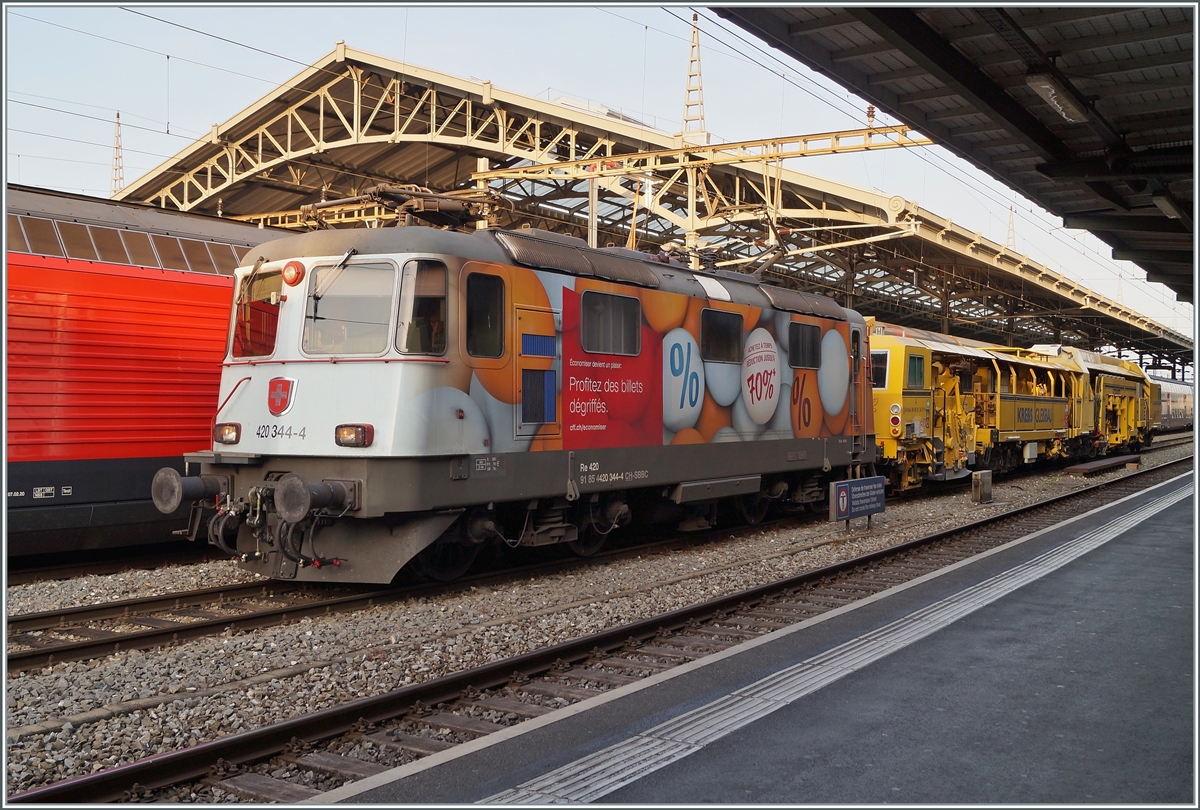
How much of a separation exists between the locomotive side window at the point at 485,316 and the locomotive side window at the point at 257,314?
1919 mm

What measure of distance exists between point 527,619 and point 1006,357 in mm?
19380

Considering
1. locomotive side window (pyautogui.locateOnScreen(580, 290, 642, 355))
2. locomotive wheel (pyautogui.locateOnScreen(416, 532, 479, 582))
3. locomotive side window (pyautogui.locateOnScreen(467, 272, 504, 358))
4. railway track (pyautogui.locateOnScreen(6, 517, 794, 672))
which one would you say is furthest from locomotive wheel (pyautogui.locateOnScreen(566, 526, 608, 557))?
locomotive side window (pyautogui.locateOnScreen(467, 272, 504, 358))

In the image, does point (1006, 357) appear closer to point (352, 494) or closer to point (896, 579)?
point (896, 579)

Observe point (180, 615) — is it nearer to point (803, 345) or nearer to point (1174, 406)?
point (803, 345)

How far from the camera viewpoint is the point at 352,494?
8.39 meters

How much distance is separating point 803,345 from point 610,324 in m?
4.68

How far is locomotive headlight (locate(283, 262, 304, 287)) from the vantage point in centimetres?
911

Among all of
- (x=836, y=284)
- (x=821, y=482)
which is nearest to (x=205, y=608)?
(x=821, y=482)

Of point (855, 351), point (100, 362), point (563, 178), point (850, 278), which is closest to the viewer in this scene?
point (100, 362)

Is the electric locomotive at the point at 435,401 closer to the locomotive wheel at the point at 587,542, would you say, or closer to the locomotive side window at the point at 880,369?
the locomotive wheel at the point at 587,542

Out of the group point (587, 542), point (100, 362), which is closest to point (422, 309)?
point (587, 542)

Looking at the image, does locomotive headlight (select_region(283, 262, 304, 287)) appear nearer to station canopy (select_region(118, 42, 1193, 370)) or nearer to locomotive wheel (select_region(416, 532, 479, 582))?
locomotive wheel (select_region(416, 532, 479, 582))

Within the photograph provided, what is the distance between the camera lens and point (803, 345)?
1437 cm

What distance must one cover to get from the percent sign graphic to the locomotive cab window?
3.69 meters
